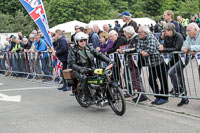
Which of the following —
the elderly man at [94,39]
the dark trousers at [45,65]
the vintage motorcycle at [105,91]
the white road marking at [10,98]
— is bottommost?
the white road marking at [10,98]

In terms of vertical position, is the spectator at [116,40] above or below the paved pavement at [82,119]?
above

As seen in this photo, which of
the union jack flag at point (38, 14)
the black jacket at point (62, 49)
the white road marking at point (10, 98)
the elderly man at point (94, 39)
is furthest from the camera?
the elderly man at point (94, 39)

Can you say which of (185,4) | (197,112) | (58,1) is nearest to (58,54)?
(197,112)

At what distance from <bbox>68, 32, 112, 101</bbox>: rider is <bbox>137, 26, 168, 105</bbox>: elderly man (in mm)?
1029

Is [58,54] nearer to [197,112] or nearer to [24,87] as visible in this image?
[24,87]

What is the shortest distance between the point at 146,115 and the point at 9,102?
4179mm

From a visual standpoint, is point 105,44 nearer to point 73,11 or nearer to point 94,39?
point 94,39

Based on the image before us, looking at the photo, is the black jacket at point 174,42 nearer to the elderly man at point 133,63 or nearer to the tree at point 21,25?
the elderly man at point 133,63

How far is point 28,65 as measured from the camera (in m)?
14.3

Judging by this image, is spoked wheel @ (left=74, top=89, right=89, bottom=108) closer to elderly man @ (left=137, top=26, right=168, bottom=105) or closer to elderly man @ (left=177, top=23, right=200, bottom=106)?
elderly man @ (left=137, top=26, right=168, bottom=105)

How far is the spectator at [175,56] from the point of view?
747 centimetres

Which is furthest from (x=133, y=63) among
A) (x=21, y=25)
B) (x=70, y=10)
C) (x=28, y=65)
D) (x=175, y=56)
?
(x=70, y=10)

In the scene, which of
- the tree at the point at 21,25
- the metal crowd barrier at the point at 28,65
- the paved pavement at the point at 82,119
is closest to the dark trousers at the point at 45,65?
the metal crowd barrier at the point at 28,65

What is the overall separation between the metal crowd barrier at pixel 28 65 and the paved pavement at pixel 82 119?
3.96 metres
